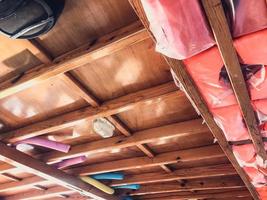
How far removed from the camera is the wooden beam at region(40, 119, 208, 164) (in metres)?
2.13

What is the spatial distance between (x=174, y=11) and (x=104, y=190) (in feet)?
9.91

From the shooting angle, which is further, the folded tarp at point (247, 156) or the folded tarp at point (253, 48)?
the folded tarp at point (247, 156)

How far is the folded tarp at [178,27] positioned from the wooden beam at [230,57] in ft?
0.13

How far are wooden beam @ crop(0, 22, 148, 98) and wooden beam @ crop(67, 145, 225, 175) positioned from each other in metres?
1.59

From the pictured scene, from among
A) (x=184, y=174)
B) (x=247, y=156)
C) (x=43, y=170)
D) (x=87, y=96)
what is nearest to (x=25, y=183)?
(x=43, y=170)

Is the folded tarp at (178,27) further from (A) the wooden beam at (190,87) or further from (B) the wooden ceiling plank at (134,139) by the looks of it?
(B) the wooden ceiling plank at (134,139)

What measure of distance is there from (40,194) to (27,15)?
3.38 m

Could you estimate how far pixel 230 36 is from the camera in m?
1.01

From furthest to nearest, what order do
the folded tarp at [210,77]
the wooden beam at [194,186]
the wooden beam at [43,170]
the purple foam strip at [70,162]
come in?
the wooden beam at [194,186] → the purple foam strip at [70,162] → the wooden beam at [43,170] → the folded tarp at [210,77]

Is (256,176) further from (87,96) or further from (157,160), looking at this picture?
(87,96)

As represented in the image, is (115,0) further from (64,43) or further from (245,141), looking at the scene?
(245,141)

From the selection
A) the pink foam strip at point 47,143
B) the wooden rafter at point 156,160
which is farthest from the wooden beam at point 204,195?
the pink foam strip at point 47,143

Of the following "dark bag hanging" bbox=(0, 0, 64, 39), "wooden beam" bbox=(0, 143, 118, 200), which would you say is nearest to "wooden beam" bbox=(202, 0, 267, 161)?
"dark bag hanging" bbox=(0, 0, 64, 39)

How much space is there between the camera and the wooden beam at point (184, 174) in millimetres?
2850
